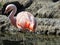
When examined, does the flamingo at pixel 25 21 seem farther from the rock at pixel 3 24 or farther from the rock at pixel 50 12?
the rock at pixel 50 12

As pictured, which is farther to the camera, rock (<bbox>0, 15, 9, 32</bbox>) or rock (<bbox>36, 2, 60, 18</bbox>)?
rock (<bbox>36, 2, 60, 18</bbox>)

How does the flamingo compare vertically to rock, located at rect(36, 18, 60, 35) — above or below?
above

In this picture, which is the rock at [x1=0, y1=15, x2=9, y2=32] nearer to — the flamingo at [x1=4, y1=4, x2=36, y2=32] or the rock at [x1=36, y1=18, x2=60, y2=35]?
the rock at [x1=36, y1=18, x2=60, y2=35]

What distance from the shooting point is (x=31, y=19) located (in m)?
8.80

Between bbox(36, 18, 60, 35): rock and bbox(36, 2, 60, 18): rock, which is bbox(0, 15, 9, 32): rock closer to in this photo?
bbox(36, 18, 60, 35): rock

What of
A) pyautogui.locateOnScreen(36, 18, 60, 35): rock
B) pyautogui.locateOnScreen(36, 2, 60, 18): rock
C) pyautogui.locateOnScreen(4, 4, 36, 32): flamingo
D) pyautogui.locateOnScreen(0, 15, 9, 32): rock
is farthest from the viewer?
pyautogui.locateOnScreen(36, 2, 60, 18): rock

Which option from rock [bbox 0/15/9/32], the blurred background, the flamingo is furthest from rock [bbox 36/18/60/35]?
the flamingo

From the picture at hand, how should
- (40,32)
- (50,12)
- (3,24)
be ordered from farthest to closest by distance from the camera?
(50,12), (3,24), (40,32)

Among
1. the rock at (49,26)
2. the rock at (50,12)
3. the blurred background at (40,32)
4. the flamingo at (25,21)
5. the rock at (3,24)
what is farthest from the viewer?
the rock at (50,12)

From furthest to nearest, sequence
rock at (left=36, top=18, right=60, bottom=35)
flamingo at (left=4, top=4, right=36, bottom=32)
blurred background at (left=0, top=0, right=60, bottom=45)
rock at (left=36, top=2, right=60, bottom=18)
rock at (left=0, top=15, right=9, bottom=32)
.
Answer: rock at (left=36, top=2, right=60, bottom=18) → rock at (left=0, top=15, right=9, bottom=32) → rock at (left=36, top=18, right=60, bottom=35) → blurred background at (left=0, top=0, right=60, bottom=45) → flamingo at (left=4, top=4, right=36, bottom=32)

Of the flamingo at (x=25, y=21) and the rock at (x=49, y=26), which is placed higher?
the flamingo at (x=25, y=21)

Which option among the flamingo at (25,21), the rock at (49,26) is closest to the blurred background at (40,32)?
the rock at (49,26)

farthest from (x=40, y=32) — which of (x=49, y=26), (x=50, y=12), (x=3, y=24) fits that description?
(x=50, y=12)

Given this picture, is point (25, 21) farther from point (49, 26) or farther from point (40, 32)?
point (49, 26)
